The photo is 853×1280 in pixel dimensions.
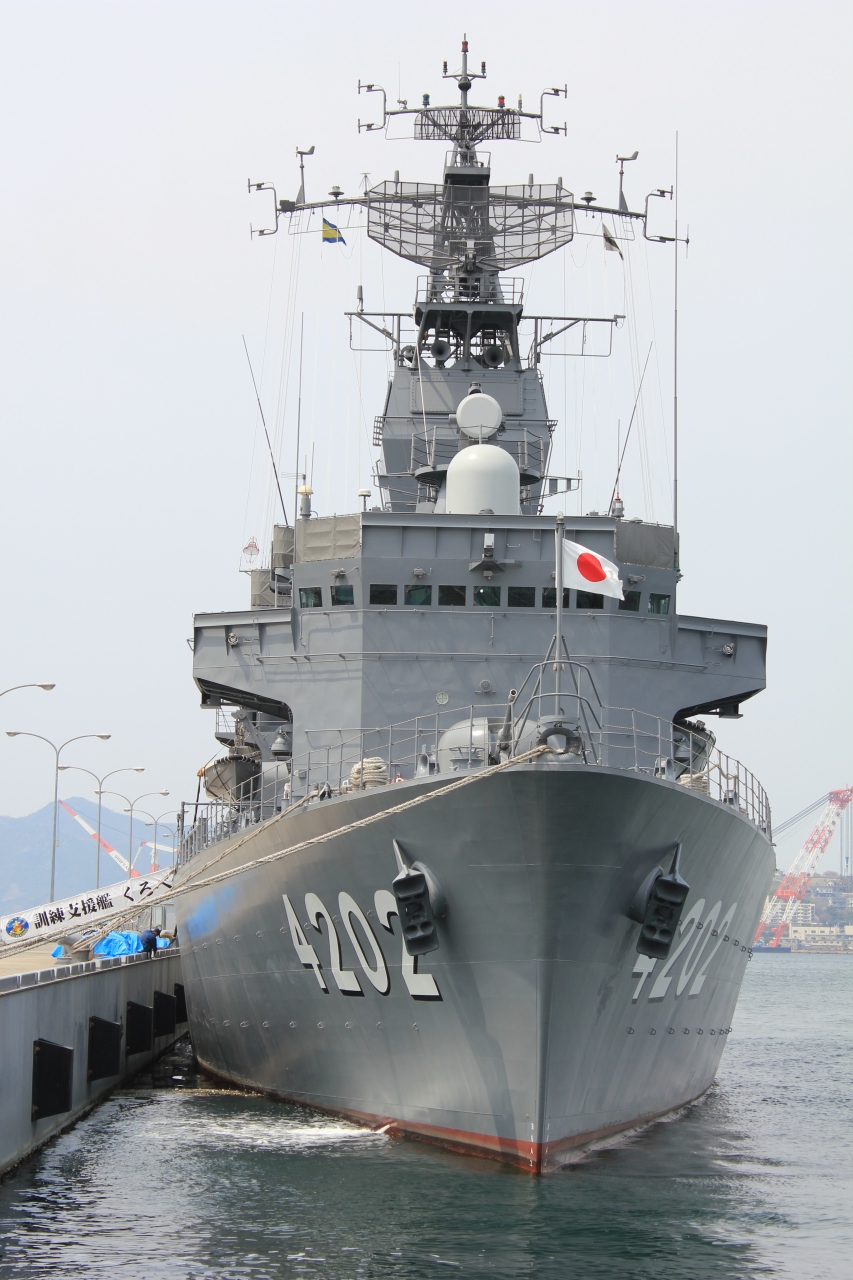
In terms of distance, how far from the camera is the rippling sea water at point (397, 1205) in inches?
390

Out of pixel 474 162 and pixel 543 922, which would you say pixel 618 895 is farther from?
pixel 474 162

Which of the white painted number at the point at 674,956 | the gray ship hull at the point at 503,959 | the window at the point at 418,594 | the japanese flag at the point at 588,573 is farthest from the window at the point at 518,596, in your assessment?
the white painted number at the point at 674,956

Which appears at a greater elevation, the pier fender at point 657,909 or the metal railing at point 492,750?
→ the metal railing at point 492,750

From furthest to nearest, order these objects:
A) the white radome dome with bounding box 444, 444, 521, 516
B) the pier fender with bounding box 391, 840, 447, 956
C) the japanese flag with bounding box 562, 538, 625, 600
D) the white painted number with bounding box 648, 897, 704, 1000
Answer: the white radome dome with bounding box 444, 444, 521, 516
the white painted number with bounding box 648, 897, 704, 1000
the japanese flag with bounding box 562, 538, 625, 600
the pier fender with bounding box 391, 840, 447, 956

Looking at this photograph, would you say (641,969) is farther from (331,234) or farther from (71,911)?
(71,911)

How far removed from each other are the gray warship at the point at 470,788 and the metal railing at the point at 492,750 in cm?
6

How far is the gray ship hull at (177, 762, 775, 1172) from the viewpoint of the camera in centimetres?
1155

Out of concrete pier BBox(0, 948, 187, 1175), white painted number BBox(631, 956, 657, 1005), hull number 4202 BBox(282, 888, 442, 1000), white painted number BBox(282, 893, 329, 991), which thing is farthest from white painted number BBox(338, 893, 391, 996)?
concrete pier BBox(0, 948, 187, 1175)

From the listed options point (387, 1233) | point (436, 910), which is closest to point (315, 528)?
point (436, 910)

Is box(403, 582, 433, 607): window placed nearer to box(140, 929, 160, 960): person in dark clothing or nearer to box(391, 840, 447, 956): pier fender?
box(391, 840, 447, 956): pier fender

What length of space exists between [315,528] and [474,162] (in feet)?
29.4

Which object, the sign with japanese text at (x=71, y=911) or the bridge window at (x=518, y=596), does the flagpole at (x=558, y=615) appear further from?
the sign with japanese text at (x=71, y=911)

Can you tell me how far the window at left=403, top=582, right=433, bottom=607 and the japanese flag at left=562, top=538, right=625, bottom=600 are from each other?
13.5ft

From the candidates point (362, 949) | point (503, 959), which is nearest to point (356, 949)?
point (362, 949)
